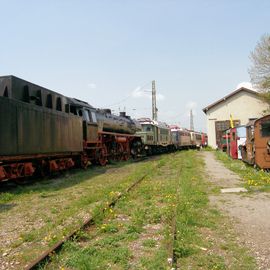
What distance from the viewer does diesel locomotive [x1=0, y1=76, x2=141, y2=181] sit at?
36.2 feet

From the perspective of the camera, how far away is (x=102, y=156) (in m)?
21.0

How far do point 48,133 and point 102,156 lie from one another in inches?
300

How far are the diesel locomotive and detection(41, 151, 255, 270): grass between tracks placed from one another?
4254 mm

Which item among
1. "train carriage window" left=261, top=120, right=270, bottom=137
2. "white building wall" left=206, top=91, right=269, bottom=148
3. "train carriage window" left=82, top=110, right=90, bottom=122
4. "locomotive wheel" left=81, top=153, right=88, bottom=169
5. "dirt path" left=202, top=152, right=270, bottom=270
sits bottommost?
"dirt path" left=202, top=152, right=270, bottom=270

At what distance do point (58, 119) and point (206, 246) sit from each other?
10.3m

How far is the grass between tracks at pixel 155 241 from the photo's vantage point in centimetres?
466

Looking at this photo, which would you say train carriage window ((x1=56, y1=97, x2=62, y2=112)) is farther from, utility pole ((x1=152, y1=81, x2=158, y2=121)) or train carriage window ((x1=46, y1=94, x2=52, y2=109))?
utility pole ((x1=152, y1=81, x2=158, y2=121))

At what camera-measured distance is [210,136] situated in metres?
46.9

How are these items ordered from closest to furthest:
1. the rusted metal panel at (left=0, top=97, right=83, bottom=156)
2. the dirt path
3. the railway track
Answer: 1. the railway track
2. the dirt path
3. the rusted metal panel at (left=0, top=97, right=83, bottom=156)

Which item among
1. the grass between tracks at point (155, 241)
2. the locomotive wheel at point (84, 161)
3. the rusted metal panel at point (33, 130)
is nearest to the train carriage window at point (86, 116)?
the locomotive wheel at point (84, 161)

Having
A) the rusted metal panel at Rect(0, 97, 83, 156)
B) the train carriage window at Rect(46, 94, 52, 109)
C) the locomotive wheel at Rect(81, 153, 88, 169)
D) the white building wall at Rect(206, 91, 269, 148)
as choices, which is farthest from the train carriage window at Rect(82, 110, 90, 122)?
the white building wall at Rect(206, 91, 269, 148)

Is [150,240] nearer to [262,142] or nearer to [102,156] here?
[262,142]

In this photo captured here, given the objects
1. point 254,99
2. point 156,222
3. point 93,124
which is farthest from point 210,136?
point 156,222

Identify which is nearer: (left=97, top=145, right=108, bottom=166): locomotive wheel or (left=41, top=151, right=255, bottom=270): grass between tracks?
(left=41, top=151, right=255, bottom=270): grass between tracks
